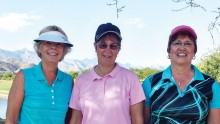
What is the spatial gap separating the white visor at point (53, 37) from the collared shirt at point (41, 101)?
32 centimetres

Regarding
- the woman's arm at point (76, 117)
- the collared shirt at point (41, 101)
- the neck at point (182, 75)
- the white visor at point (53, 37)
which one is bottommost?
the woman's arm at point (76, 117)

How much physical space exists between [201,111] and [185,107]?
16 cm

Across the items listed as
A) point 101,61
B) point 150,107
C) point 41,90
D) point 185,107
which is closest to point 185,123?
point 185,107

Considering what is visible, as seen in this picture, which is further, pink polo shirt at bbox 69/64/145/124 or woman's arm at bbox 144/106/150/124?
woman's arm at bbox 144/106/150/124

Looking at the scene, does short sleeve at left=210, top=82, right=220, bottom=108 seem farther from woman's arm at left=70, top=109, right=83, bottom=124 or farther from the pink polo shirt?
woman's arm at left=70, top=109, right=83, bottom=124

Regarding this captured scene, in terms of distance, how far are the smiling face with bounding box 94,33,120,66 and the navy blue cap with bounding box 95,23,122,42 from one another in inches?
1.6

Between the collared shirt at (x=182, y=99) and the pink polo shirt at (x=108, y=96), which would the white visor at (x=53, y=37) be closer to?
the pink polo shirt at (x=108, y=96)

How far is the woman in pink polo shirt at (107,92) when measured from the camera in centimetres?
387

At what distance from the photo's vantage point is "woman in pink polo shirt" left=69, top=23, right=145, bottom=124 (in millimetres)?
3869

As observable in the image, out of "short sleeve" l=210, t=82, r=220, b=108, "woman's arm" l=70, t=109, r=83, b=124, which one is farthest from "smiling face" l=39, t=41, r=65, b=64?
"short sleeve" l=210, t=82, r=220, b=108

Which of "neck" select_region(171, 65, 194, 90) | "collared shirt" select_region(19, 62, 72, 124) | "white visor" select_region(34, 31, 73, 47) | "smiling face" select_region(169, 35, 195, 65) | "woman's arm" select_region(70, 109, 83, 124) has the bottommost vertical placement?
"woman's arm" select_region(70, 109, 83, 124)

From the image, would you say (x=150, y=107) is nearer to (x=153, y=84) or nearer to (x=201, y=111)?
(x=153, y=84)

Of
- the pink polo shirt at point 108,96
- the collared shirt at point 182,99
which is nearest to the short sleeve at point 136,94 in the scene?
the pink polo shirt at point 108,96

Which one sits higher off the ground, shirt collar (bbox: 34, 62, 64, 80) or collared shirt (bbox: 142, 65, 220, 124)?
shirt collar (bbox: 34, 62, 64, 80)
